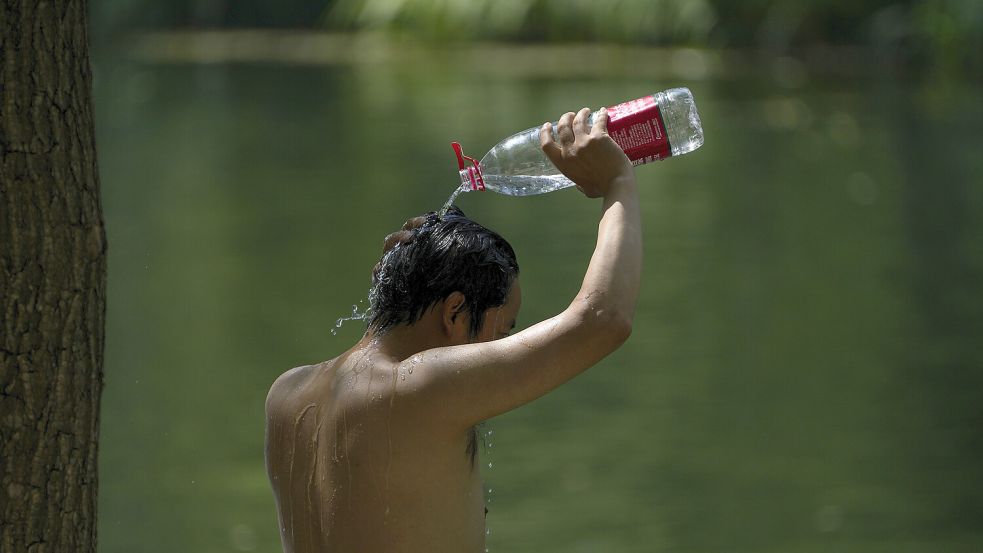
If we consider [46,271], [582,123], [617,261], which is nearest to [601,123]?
[582,123]

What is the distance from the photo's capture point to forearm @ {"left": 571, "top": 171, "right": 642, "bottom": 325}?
2.19m

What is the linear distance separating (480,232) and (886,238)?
774 cm

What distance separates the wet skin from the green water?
2711mm

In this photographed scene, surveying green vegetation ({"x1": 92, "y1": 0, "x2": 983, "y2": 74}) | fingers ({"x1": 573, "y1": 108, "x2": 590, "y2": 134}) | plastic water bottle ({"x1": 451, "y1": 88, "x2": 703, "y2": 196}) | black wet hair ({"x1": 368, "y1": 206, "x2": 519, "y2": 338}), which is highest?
green vegetation ({"x1": 92, "y1": 0, "x2": 983, "y2": 74})

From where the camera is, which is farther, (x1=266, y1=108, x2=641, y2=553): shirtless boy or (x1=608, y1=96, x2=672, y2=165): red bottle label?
(x1=608, y1=96, x2=672, y2=165): red bottle label

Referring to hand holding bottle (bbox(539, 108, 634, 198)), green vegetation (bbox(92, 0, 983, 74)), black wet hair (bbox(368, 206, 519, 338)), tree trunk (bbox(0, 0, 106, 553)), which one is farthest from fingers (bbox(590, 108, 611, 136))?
green vegetation (bbox(92, 0, 983, 74))

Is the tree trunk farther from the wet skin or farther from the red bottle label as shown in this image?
the red bottle label

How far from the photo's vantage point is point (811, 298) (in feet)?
26.7

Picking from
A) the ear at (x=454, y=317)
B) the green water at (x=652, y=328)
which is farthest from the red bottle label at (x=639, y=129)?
the green water at (x=652, y=328)

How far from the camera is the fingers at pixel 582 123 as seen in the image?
2.38 m

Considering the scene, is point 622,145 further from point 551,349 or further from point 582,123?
point 551,349

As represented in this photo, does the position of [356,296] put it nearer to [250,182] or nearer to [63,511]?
[250,182]

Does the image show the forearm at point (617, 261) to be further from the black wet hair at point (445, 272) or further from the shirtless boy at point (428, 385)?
the black wet hair at point (445, 272)

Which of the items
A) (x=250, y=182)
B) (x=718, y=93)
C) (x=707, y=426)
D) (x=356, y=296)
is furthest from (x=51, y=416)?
(x=718, y=93)
